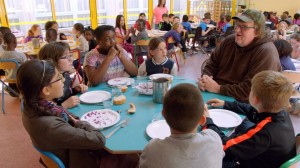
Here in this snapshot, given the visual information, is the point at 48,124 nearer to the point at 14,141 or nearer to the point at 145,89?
Result: the point at 145,89

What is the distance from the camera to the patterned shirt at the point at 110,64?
246 cm

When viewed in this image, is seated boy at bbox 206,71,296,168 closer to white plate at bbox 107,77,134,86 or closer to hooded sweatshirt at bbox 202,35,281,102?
hooded sweatshirt at bbox 202,35,281,102

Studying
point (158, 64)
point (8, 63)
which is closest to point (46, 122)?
point (158, 64)

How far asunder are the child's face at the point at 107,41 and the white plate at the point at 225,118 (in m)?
1.29

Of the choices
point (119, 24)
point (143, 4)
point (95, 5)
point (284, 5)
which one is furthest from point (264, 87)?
point (284, 5)

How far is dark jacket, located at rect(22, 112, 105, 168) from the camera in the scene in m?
1.28

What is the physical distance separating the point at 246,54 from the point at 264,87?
0.94 metres

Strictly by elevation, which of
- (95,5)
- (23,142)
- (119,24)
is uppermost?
(95,5)

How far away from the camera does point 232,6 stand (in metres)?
11.5

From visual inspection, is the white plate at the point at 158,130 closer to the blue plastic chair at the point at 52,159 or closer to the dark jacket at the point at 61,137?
the dark jacket at the point at 61,137

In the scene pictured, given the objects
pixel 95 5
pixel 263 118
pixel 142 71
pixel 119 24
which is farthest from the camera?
pixel 95 5

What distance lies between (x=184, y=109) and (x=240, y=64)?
1.43 meters

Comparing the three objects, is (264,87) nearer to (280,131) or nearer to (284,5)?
(280,131)

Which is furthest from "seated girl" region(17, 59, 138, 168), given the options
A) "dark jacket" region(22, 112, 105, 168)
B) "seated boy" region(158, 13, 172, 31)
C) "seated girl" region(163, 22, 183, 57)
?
"seated boy" region(158, 13, 172, 31)
